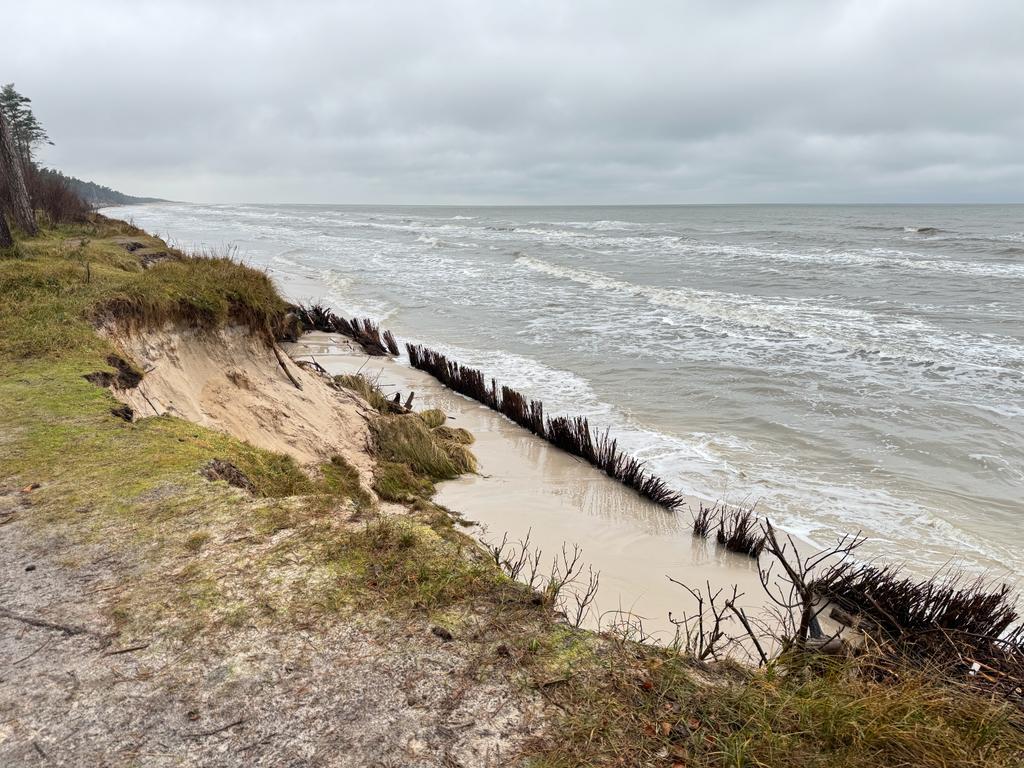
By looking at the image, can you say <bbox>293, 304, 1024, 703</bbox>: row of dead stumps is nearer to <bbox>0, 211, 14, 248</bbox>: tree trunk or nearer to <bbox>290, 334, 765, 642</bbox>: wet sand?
<bbox>290, 334, 765, 642</bbox>: wet sand

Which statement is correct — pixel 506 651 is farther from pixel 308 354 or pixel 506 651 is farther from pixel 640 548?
pixel 308 354

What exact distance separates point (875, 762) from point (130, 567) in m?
3.51

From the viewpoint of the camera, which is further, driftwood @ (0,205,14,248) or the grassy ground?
driftwood @ (0,205,14,248)

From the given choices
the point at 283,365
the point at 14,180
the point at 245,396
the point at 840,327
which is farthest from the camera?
the point at 840,327

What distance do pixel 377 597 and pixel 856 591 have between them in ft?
12.3

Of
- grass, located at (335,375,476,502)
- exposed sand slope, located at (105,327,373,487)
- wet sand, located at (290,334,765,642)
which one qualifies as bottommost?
wet sand, located at (290,334,765,642)

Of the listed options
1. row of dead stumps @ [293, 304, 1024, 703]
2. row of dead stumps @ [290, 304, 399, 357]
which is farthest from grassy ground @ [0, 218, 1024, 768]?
row of dead stumps @ [290, 304, 399, 357]

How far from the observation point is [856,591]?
4473mm

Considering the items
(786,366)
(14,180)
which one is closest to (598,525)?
(786,366)

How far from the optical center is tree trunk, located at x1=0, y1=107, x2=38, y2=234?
12795mm

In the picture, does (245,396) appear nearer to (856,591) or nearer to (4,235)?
(4,235)

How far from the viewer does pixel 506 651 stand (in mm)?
2631

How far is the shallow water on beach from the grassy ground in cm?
443

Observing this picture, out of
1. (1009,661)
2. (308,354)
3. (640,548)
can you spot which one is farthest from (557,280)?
(1009,661)
